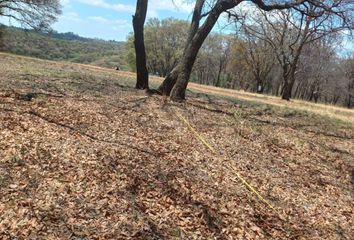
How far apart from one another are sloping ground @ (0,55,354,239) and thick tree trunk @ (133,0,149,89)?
3.40m

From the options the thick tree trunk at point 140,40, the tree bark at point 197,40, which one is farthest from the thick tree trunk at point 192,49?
the thick tree trunk at point 140,40

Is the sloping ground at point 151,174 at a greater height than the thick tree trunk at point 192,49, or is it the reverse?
the thick tree trunk at point 192,49

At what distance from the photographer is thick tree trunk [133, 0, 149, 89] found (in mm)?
13016

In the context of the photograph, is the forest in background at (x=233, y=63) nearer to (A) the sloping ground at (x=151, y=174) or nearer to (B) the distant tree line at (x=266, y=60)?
(B) the distant tree line at (x=266, y=60)

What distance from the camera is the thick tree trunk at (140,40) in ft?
42.7

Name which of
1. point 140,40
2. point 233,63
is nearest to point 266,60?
point 233,63

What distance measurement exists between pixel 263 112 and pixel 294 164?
5.14 m

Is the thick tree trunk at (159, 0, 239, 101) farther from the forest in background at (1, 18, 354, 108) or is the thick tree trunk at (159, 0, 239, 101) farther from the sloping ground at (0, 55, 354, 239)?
the forest in background at (1, 18, 354, 108)

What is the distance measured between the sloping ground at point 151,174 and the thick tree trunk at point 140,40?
3.40 m

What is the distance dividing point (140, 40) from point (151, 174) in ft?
26.2

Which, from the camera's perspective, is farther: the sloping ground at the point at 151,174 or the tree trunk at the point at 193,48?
the tree trunk at the point at 193,48

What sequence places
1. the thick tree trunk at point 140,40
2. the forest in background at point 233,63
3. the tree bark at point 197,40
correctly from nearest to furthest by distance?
the tree bark at point 197,40 → the thick tree trunk at point 140,40 → the forest in background at point 233,63

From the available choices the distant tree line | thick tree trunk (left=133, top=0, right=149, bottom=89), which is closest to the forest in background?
the distant tree line

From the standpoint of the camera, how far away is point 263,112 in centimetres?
1298
